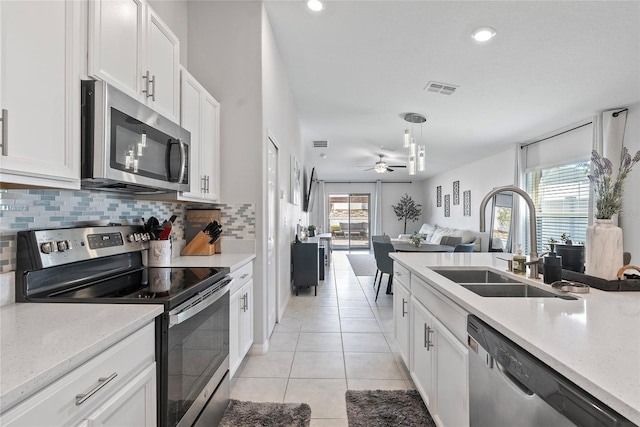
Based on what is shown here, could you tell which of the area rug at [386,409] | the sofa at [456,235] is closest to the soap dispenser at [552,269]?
the area rug at [386,409]

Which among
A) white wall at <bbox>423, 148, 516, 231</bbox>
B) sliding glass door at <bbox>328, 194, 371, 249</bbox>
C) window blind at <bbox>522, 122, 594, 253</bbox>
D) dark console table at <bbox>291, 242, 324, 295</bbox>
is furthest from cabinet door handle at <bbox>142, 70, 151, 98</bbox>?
sliding glass door at <bbox>328, 194, 371, 249</bbox>

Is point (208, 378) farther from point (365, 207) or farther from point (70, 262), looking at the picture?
point (365, 207)

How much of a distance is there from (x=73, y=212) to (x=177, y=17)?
1.91 m

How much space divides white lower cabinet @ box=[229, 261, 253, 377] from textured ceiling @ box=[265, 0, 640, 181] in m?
2.17

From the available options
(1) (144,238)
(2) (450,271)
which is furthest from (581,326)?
(1) (144,238)

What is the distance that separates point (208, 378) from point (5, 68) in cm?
148

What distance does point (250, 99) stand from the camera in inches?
102

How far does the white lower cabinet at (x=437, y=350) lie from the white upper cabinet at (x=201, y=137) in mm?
1636

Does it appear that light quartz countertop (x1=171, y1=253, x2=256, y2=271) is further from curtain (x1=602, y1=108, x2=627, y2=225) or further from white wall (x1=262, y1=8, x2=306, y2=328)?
curtain (x1=602, y1=108, x2=627, y2=225)

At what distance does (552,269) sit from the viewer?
141 centimetres

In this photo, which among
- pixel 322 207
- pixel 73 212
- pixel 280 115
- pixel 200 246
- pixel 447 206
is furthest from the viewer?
pixel 322 207

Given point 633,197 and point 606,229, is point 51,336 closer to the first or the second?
point 606,229

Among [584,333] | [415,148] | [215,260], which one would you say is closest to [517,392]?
[584,333]

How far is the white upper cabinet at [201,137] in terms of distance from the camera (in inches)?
80.4
